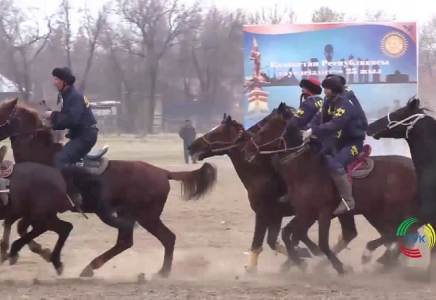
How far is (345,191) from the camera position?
30.4 feet

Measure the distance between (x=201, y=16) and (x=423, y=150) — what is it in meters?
50.4

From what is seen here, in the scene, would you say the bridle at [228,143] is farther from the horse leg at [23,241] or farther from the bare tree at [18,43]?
the bare tree at [18,43]

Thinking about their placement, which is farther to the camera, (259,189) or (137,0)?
(137,0)

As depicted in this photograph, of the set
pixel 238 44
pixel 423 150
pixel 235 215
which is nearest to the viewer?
pixel 423 150

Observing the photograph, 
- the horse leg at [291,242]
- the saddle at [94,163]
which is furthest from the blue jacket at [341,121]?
the saddle at [94,163]

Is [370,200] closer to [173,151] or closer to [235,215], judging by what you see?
[235,215]

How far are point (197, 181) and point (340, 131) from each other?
6.36 ft

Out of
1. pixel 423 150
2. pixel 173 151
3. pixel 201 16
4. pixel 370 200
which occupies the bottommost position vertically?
pixel 173 151

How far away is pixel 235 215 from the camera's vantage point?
1488 centimetres

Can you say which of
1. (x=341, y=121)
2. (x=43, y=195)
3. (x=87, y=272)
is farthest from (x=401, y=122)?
(x=43, y=195)

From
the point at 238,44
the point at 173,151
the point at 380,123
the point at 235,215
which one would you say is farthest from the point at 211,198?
the point at 238,44

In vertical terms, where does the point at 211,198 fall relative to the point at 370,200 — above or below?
below

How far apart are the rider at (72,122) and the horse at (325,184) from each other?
1.97 m

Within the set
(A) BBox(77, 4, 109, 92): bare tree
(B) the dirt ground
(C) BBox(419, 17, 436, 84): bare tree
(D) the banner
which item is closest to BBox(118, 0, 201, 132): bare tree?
(A) BBox(77, 4, 109, 92): bare tree
